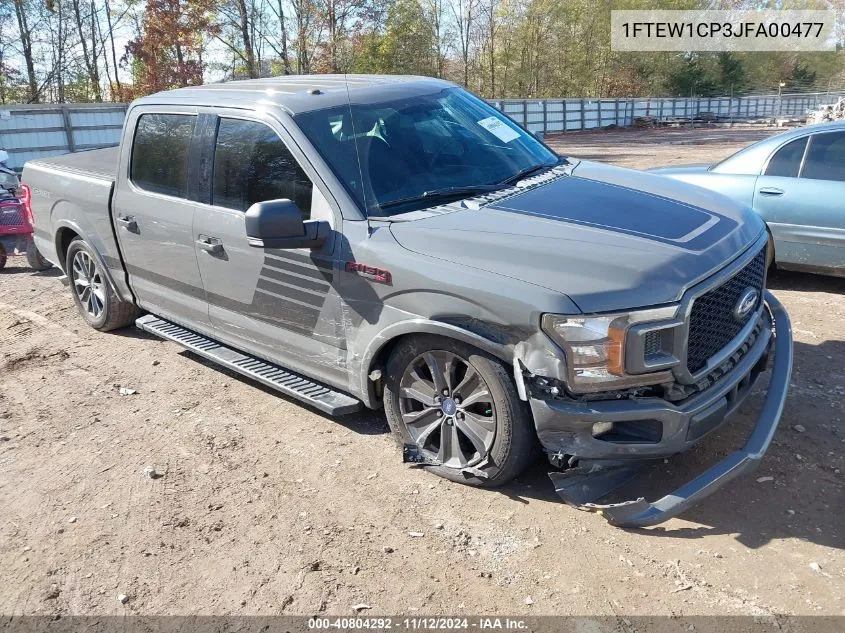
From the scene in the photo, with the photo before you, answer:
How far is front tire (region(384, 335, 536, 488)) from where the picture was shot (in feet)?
10.7

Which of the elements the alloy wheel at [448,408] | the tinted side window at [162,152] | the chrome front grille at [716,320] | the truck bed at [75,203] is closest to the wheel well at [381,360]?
the alloy wheel at [448,408]

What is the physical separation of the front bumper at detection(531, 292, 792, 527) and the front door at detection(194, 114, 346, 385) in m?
1.33

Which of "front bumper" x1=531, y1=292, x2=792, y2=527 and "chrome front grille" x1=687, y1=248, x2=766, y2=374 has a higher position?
"chrome front grille" x1=687, y1=248, x2=766, y2=374

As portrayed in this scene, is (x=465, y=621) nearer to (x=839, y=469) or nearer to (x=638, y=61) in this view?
(x=839, y=469)

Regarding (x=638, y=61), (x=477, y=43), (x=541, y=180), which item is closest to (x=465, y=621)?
Answer: (x=541, y=180)

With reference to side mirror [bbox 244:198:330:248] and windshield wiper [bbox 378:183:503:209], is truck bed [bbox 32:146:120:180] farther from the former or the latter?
windshield wiper [bbox 378:183:503:209]

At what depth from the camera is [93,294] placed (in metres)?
6.19

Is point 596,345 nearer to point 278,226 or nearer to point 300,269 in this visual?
point 278,226

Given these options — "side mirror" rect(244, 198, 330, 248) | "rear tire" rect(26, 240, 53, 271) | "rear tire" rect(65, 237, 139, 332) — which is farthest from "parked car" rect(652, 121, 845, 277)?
"rear tire" rect(26, 240, 53, 271)

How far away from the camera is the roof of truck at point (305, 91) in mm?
4145

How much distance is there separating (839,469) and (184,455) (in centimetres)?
353

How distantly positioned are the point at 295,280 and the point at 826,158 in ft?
15.6

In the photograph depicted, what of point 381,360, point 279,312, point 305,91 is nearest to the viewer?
point 381,360

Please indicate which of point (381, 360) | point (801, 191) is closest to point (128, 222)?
point (381, 360)
